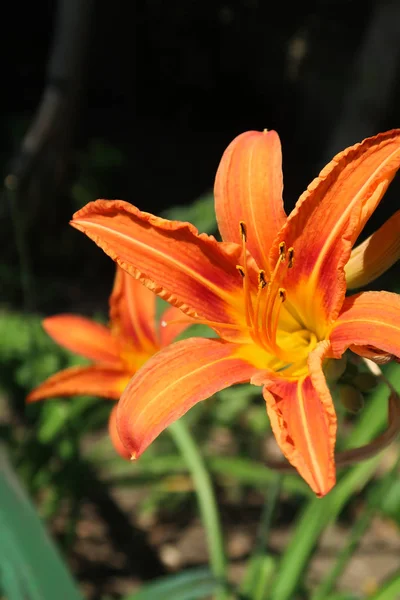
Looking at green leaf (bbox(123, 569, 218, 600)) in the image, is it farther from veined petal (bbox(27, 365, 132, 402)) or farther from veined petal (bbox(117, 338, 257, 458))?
veined petal (bbox(117, 338, 257, 458))

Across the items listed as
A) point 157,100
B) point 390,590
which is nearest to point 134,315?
point 390,590

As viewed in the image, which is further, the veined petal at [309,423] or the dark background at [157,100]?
the dark background at [157,100]

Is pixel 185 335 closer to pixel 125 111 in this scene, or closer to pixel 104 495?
pixel 104 495

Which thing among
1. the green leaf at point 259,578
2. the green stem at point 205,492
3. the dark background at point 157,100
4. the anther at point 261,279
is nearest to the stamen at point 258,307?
the anther at point 261,279

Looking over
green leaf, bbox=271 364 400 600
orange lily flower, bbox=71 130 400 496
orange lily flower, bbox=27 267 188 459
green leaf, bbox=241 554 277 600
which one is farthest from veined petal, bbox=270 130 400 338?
green leaf, bbox=241 554 277 600

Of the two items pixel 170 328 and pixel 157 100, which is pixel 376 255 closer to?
pixel 170 328

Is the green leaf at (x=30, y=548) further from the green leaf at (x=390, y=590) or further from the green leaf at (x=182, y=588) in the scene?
the green leaf at (x=390, y=590)
